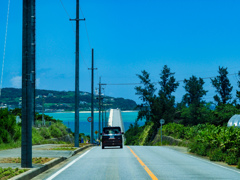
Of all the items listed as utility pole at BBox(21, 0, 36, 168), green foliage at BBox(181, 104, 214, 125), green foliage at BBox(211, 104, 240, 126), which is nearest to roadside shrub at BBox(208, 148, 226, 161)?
utility pole at BBox(21, 0, 36, 168)

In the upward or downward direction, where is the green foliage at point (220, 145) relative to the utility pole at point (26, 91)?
downward

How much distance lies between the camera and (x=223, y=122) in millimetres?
56062

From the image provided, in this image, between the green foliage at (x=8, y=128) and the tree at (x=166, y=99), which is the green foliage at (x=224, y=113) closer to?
the tree at (x=166, y=99)

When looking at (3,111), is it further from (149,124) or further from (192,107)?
(149,124)

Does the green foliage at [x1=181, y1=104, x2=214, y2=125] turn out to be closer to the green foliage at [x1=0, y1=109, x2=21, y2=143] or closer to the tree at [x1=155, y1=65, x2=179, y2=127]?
the tree at [x1=155, y1=65, x2=179, y2=127]

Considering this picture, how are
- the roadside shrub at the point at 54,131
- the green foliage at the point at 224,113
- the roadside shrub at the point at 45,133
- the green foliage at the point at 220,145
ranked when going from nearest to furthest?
the green foliage at the point at 220,145 → the roadside shrub at the point at 45,133 → the roadside shrub at the point at 54,131 → the green foliage at the point at 224,113

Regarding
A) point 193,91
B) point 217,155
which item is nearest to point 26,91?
point 217,155

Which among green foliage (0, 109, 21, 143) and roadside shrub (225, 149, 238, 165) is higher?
green foliage (0, 109, 21, 143)

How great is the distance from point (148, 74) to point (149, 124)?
11.4 meters

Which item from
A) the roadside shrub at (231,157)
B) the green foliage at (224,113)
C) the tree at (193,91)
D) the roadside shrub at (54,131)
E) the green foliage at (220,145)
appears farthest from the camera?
the tree at (193,91)

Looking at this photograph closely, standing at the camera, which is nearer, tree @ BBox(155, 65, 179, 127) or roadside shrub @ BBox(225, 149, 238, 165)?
roadside shrub @ BBox(225, 149, 238, 165)

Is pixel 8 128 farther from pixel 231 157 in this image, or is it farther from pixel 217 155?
pixel 231 157

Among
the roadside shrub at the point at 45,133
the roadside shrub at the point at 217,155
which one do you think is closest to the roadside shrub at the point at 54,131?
the roadside shrub at the point at 45,133

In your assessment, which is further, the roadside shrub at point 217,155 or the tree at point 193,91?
the tree at point 193,91
